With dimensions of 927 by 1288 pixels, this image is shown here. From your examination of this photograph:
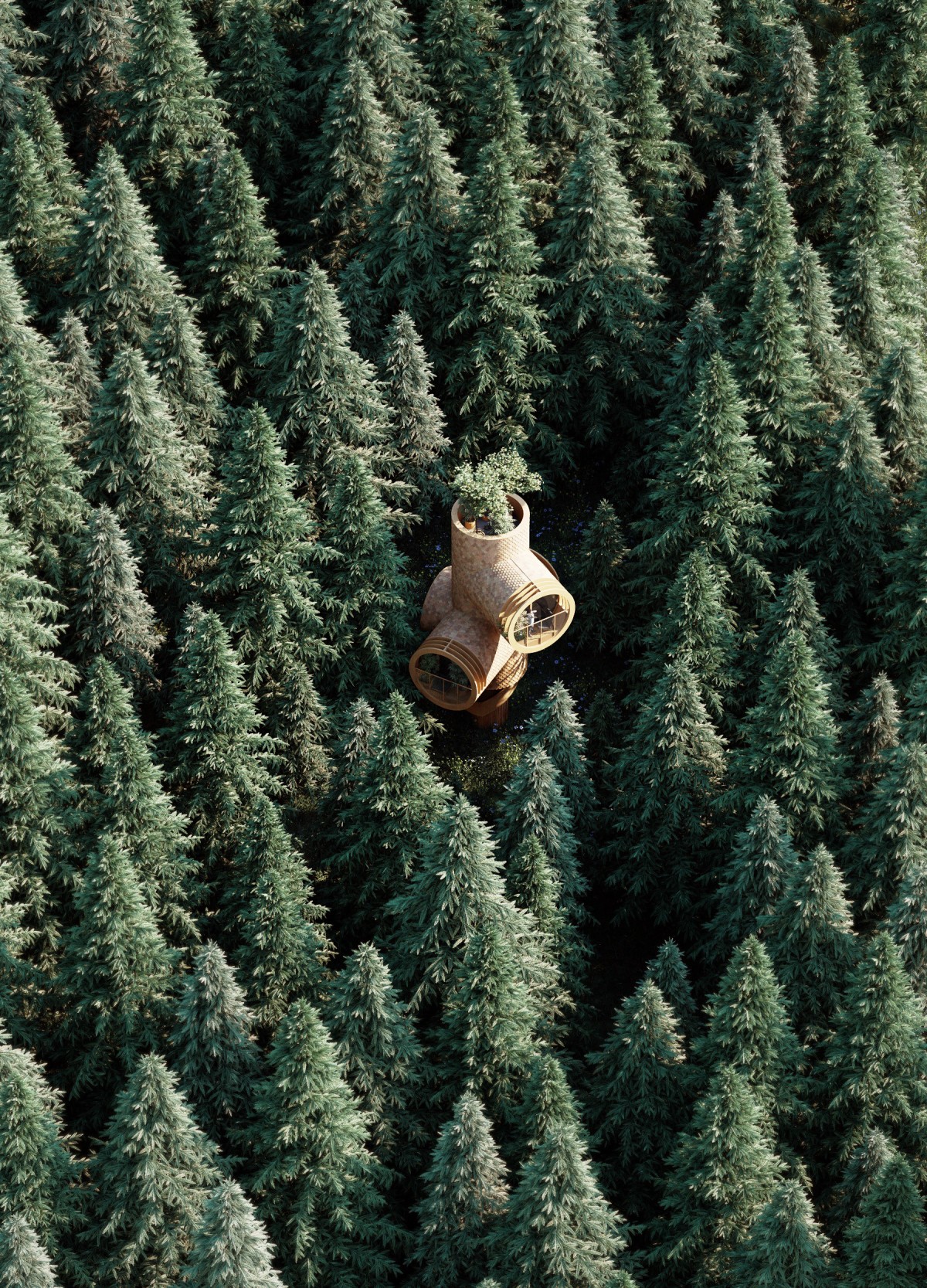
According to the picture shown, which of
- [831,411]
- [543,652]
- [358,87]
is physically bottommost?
[543,652]

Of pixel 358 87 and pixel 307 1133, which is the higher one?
pixel 358 87

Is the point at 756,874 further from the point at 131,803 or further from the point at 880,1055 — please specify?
the point at 131,803

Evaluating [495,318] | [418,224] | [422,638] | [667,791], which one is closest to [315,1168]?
[667,791]

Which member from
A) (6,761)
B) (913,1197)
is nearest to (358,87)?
(6,761)

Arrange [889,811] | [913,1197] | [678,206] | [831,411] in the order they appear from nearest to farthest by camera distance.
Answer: [913,1197] < [889,811] < [831,411] < [678,206]

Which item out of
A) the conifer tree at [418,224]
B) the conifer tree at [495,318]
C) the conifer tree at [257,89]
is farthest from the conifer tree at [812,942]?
the conifer tree at [257,89]

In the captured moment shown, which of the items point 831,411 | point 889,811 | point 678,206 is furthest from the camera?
point 678,206

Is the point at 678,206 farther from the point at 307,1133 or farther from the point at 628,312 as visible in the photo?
the point at 307,1133

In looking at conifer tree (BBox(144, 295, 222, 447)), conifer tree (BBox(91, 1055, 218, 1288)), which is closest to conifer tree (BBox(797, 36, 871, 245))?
conifer tree (BBox(144, 295, 222, 447))
